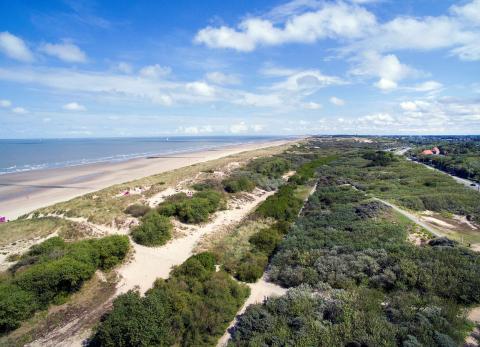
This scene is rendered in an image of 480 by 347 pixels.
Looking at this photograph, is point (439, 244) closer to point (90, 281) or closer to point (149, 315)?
point (149, 315)

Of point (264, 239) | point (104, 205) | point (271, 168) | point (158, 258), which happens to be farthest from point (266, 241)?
point (271, 168)

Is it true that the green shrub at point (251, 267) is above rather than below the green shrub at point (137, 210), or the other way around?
below

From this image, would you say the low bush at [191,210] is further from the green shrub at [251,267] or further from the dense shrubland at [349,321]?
the dense shrubland at [349,321]

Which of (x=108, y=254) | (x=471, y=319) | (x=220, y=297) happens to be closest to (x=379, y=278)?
(x=471, y=319)

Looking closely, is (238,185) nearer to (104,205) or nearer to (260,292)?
(104,205)

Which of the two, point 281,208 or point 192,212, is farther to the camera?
point 281,208

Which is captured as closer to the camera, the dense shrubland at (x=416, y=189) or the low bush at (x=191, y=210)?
the low bush at (x=191, y=210)

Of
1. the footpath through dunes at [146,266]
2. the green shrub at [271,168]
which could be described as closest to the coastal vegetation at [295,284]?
the footpath through dunes at [146,266]
